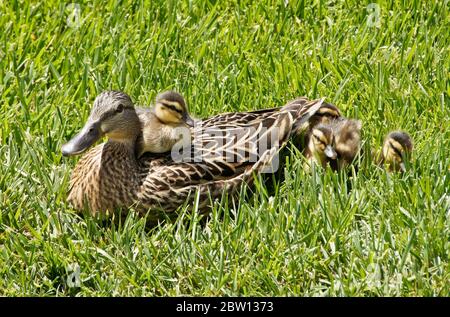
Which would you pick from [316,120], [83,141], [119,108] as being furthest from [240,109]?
[83,141]

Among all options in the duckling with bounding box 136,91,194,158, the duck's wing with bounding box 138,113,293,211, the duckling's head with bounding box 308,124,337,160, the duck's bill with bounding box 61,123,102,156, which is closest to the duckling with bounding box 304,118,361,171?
the duckling's head with bounding box 308,124,337,160

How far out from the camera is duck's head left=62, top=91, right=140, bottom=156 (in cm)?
545

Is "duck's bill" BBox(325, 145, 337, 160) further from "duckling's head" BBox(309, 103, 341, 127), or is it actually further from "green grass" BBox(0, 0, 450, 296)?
"duckling's head" BBox(309, 103, 341, 127)

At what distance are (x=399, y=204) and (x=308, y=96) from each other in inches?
52.2

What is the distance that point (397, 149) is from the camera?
5613 millimetres

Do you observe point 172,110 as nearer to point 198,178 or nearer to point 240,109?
point 198,178

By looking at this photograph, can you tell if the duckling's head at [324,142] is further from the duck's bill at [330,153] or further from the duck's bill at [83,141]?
the duck's bill at [83,141]

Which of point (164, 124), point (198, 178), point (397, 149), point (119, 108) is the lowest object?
point (198, 178)

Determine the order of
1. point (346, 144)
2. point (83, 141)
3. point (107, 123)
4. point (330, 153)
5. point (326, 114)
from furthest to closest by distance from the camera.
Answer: point (326, 114)
point (346, 144)
point (330, 153)
point (107, 123)
point (83, 141)

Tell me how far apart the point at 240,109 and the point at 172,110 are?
2.56 feet

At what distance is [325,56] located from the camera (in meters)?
6.90

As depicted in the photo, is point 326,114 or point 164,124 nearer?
point 164,124

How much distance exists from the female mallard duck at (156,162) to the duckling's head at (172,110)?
13 centimetres
